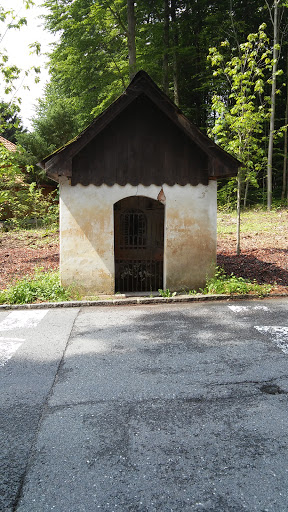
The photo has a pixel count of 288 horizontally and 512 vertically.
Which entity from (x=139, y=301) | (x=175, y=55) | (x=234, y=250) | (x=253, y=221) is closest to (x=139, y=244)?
(x=139, y=301)

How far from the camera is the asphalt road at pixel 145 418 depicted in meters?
2.73

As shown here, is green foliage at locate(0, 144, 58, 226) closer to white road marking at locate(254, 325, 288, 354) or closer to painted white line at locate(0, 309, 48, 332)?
painted white line at locate(0, 309, 48, 332)

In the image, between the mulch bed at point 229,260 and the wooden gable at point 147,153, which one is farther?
the mulch bed at point 229,260

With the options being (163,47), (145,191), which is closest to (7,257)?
(145,191)

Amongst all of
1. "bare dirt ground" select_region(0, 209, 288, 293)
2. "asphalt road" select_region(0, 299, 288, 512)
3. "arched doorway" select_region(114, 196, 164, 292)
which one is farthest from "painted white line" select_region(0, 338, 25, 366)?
"arched doorway" select_region(114, 196, 164, 292)

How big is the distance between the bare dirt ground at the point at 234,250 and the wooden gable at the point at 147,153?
2982 mm

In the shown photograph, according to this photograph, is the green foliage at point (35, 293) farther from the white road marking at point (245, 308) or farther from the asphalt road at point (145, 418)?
the white road marking at point (245, 308)

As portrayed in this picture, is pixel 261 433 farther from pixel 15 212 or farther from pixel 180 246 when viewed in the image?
pixel 15 212

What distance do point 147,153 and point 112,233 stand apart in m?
1.99

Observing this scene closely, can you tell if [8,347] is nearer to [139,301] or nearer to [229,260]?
[139,301]

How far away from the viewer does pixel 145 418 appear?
12.2 feet

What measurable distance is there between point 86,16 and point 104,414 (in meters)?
20.5

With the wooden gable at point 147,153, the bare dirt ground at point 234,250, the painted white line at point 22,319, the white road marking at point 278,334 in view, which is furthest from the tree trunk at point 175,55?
the white road marking at point 278,334

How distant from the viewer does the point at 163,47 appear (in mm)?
20688
